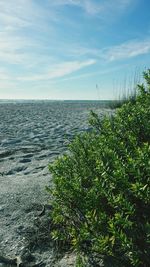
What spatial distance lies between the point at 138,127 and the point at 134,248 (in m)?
1.10

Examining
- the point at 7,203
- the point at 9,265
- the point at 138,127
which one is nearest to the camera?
the point at 9,265

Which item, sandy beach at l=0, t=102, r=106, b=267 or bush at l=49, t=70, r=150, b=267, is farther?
sandy beach at l=0, t=102, r=106, b=267

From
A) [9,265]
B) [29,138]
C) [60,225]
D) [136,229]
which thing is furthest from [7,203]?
[29,138]

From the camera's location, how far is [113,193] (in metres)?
2.46

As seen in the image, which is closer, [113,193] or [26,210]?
[113,193]

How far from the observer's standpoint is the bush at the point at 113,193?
84.5 inches

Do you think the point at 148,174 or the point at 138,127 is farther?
the point at 138,127

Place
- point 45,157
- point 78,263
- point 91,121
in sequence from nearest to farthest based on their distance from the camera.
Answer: point 78,263 → point 91,121 → point 45,157

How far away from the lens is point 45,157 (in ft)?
20.8

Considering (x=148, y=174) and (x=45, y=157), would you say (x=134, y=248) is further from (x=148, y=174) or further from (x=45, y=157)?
(x=45, y=157)

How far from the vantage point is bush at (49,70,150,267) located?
2.15 meters

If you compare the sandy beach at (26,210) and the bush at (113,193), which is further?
the sandy beach at (26,210)

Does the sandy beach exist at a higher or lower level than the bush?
lower

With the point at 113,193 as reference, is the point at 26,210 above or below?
below
